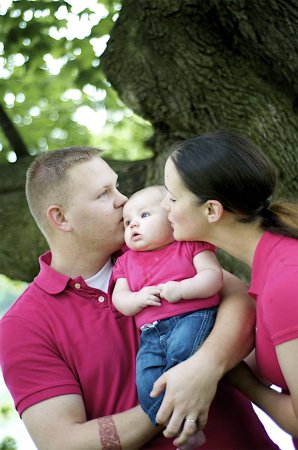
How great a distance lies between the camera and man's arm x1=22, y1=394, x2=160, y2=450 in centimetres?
290

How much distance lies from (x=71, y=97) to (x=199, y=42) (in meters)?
3.60

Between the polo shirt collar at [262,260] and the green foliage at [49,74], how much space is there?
11.3 feet

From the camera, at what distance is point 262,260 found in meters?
2.78

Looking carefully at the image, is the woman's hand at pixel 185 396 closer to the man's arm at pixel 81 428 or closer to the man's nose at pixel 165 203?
the man's arm at pixel 81 428

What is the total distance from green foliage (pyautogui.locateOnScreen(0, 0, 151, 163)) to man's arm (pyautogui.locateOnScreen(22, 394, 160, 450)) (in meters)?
3.25

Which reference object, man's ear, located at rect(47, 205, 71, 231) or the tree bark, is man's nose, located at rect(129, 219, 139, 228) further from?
the tree bark

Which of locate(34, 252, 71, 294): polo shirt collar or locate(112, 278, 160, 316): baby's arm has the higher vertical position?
locate(112, 278, 160, 316): baby's arm

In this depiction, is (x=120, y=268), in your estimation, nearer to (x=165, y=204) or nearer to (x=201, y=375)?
(x=165, y=204)

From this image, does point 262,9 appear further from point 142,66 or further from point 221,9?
point 142,66

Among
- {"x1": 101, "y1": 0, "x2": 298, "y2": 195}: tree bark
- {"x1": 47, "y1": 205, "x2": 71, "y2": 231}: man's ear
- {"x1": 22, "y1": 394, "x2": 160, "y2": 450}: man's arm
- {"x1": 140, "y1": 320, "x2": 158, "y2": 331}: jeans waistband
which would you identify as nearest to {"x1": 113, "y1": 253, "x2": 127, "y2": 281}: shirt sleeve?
{"x1": 140, "y1": 320, "x2": 158, "y2": 331}: jeans waistband

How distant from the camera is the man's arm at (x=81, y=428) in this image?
114 inches

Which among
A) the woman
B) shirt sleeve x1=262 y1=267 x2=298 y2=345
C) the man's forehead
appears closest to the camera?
shirt sleeve x1=262 y1=267 x2=298 y2=345

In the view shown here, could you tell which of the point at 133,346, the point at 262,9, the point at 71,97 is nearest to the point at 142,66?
the point at 262,9

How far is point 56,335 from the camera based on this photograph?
10.2 feet
